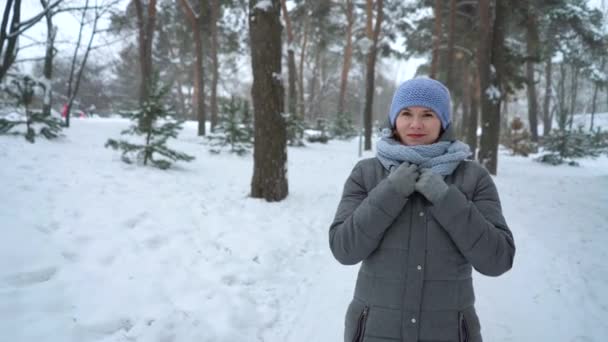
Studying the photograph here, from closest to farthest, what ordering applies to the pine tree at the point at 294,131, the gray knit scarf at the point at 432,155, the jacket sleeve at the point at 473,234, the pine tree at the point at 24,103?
the jacket sleeve at the point at 473,234 → the gray knit scarf at the point at 432,155 → the pine tree at the point at 24,103 → the pine tree at the point at 294,131

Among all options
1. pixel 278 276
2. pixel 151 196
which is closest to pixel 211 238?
pixel 278 276

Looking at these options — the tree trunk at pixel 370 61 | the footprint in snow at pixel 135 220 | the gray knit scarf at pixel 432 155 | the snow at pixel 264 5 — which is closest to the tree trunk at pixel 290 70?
the tree trunk at pixel 370 61

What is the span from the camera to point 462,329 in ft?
5.48

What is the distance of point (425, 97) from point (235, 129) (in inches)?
444

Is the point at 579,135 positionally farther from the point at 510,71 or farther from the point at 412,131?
the point at 412,131

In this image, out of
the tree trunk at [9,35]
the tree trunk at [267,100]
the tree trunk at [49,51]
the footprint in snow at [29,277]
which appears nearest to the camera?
the footprint in snow at [29,277]

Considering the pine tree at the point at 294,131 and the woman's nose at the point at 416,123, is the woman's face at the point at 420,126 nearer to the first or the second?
the woman's nose at the point at 416,123

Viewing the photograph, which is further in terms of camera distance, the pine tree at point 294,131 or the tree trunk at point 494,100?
the pine tree at point 294,131

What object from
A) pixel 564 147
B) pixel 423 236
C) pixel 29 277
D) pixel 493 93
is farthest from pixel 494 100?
pixel 29 277

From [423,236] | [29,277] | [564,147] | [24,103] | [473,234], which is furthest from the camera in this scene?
[564,147]

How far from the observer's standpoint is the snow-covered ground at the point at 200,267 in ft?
9.88

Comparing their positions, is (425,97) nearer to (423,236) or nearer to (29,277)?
(423,236)

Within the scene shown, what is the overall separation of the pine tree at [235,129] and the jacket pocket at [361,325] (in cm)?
1125

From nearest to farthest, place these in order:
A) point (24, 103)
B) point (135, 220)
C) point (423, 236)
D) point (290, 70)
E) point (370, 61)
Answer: point (423, 236), point (135, 220), point (24, 103), point (370, 61), point (290, 70)
